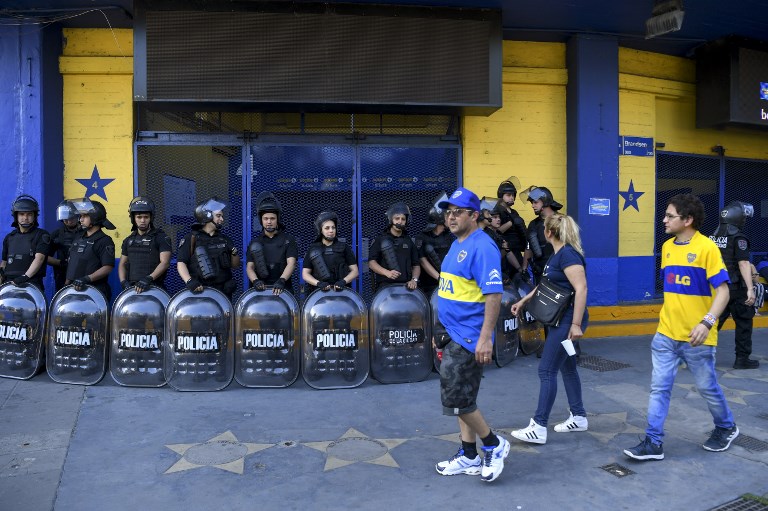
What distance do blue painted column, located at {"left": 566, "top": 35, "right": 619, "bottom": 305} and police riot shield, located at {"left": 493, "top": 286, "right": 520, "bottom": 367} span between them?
251cm

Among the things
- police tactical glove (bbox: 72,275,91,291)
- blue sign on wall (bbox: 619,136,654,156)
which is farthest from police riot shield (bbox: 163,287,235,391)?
blue sign on wall (bbox: 619,136,654,156)

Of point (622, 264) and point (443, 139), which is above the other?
point (443, 139)

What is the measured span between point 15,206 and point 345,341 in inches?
176

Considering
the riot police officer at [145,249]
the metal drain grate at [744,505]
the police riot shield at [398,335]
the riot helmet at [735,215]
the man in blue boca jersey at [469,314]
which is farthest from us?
the riot helmet at [735,215]

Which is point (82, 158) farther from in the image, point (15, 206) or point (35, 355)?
point (35, 355)

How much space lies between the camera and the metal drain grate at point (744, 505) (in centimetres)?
379

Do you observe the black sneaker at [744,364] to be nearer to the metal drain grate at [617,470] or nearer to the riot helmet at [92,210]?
the metal drain grate at [617,470]

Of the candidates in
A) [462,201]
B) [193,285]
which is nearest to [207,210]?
[193,285]

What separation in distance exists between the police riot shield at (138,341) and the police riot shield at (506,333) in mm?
3869

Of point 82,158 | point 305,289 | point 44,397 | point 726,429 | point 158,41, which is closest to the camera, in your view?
point 726,429

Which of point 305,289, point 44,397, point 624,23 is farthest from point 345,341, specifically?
point 624,23

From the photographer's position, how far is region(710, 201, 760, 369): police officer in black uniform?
7.31 metres

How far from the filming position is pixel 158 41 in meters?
7.98

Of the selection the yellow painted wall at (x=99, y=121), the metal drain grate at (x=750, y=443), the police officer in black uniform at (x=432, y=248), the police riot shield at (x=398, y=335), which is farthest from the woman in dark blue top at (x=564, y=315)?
the yellow painted wall at (x=99, y=121)
